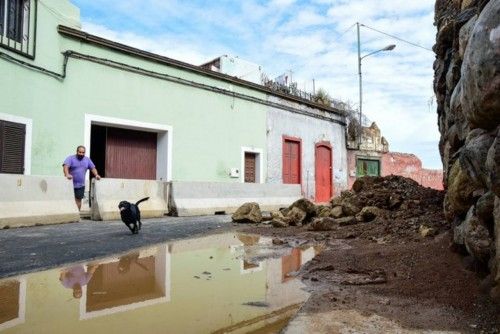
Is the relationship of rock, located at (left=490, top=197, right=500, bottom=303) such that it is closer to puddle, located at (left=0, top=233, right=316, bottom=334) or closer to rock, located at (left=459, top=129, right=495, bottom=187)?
rock, located at (left=459, top=129, right=495, bottom=187)

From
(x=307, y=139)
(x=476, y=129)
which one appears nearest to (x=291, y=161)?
(x=307, y=139)

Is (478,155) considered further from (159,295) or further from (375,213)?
(375,213)

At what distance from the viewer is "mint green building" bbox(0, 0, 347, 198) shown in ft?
31.8

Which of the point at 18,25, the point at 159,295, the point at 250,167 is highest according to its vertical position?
the point at 18,25

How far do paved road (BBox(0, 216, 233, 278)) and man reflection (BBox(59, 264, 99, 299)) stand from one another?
292 mm

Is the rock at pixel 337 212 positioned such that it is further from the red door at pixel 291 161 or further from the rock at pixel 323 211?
the red door at pixel 291 161

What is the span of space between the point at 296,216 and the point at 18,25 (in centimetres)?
780

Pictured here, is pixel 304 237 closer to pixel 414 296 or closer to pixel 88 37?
pixel 414 296

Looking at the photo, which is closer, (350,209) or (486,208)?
(486,208)

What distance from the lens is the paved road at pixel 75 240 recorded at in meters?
4.52

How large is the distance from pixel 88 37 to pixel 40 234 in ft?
21.4

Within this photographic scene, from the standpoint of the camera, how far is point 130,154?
1280 cm

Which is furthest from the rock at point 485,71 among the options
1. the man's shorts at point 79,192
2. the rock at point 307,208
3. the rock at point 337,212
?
the man's shorts at point 79,192

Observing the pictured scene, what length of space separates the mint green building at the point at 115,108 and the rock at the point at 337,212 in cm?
631
